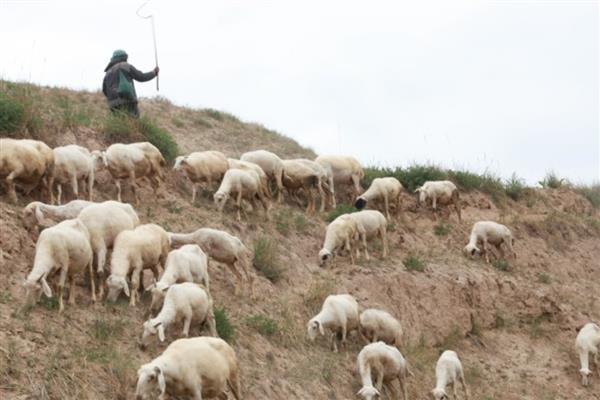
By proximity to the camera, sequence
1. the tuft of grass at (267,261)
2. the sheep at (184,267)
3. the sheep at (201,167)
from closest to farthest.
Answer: the sheep at (184,267)
the tuft of grass at (267,261)
the sheep at (201,167)

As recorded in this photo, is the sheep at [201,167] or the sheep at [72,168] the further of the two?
the sheep at [201,167]

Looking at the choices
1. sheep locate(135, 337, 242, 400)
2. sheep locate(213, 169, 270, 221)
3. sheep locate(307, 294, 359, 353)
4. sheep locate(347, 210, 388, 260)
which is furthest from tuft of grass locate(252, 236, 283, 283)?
sheep locate(135, 337, 242, 400)

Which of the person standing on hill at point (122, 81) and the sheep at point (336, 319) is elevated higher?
the person standing on hill at point (122, 81)

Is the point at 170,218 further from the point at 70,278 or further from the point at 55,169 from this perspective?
the point at 70,278

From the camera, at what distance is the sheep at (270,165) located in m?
19.8

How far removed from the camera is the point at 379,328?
52.4 feet

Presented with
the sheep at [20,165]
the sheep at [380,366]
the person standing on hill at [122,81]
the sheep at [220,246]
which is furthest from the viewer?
the person standing on hill at [122,81]

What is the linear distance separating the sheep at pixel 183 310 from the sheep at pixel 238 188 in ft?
16.6

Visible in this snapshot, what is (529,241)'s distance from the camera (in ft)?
76.2

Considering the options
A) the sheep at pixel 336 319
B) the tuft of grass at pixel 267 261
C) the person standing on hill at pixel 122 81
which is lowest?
the sheep at pixel 336 319

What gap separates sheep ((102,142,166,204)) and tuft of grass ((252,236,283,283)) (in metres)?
2.29

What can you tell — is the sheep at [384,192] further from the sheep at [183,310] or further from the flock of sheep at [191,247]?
the sheep at [183,310]

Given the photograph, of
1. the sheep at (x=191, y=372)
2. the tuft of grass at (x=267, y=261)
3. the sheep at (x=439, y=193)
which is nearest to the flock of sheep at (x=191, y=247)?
the sheep at (x=191, y=372)

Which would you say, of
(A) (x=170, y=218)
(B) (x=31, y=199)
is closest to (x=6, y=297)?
(B) (x=31, y=199)
